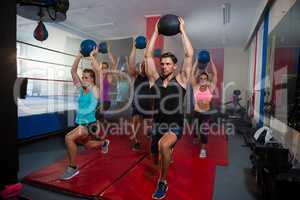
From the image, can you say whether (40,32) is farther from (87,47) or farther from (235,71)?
(235,71)

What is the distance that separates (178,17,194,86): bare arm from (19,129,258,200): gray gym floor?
134 cm

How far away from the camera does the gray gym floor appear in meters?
2.19

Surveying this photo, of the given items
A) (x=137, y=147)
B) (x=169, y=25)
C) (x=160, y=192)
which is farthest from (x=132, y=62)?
(x=160, y=192)

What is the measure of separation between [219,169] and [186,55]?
176cm

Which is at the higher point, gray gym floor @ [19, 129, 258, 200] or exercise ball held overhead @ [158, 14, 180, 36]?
exercise ball held overhead @ [158, 14, 180, 36]

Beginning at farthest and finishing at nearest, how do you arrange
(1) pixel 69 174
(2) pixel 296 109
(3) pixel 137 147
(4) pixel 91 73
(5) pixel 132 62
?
(3) pixel 137 147 < (5) pixel 132 62 < (4) pixel 91 73 < (1) pixel 69 174 < (2) pixel 296 109

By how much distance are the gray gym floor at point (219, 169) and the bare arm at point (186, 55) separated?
1.34m

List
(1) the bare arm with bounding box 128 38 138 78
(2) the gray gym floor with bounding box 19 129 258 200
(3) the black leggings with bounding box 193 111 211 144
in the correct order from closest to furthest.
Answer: (2) the gray gym floor with bounding box 19 129 258 200
(1) the bare arm with bounding box 128 38 138 78
(3) the black leggings with bounding box 193 111 211 144

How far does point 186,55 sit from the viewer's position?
85.9 inches

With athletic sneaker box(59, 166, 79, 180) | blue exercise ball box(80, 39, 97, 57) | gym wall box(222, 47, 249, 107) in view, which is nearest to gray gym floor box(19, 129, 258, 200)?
athletic sneaker box(59, 166, 79, 180)

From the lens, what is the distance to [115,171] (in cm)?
270

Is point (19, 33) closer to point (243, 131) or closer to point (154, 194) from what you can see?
point (154, 194)

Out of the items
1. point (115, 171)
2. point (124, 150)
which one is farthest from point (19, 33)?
point (115, 171)

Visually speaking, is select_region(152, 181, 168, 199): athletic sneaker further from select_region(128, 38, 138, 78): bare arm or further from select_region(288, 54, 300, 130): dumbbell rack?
select_region(128, 38, 138, 78): bare arm
